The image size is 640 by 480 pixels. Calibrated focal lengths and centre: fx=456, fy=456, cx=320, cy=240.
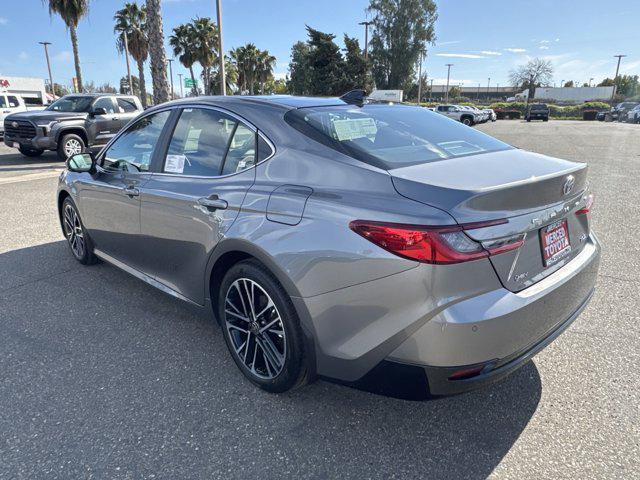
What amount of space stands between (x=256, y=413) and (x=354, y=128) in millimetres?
1637

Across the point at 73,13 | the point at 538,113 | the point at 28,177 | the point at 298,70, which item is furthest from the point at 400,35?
the point at 28,177

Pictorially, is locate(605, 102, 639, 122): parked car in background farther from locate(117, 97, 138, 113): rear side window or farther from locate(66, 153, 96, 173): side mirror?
locate(66, 153, 96, 173): side mirror

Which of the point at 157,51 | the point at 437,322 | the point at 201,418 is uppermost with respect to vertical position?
the point at 157,51

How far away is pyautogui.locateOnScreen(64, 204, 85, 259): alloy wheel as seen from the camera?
14.8ft

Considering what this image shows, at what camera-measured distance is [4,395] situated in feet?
8.48

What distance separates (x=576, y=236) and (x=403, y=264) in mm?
1216

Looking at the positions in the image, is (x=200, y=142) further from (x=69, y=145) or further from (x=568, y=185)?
(x=69, y=145)

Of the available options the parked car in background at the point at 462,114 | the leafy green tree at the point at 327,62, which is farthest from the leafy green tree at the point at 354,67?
the parked car in background at the point at 462,114

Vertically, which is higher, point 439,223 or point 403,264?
point 439,223

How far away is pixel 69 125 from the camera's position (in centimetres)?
1227

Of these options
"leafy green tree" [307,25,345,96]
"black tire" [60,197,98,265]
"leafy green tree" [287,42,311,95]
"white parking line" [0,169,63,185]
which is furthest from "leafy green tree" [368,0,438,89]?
"black tire" [60,197,98,265]

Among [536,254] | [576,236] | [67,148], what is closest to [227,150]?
[536,254]

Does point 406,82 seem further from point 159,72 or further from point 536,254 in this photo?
point 536,254

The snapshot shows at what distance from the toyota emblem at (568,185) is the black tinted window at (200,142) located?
1.83 meters
